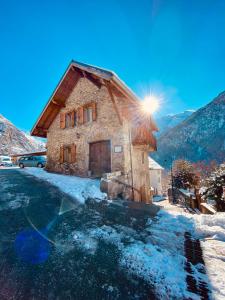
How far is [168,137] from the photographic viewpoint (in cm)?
10312

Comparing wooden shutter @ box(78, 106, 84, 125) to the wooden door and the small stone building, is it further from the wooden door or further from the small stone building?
the wooden door

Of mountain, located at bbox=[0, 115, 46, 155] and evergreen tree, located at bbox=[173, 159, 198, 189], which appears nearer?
evergreen tree, located at bbox=[173, 159, 198, 189]

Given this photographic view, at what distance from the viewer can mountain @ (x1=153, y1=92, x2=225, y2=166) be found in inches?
2936

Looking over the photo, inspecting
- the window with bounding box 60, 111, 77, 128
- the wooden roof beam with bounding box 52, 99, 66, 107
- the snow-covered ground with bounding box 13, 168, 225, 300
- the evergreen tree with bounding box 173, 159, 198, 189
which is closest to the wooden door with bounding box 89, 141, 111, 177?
the window with bounding box 60, 111, 77, 128

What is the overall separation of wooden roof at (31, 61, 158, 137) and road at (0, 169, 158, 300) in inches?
245

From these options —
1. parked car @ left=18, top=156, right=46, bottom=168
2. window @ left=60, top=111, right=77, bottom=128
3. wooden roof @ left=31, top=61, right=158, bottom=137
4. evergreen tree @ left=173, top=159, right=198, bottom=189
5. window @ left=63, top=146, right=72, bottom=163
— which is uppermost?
wooden roof @ left=31, top=61, right=158, bottom=137

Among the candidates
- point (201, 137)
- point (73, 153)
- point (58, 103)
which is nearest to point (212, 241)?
point (73, 153)

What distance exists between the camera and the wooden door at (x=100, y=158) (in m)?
9.73

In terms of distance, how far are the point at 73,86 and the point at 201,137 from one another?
86753mm

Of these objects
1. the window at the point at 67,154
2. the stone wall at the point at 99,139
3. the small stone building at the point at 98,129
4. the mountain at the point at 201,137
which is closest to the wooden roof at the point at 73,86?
the small stone building at the point at 98,129

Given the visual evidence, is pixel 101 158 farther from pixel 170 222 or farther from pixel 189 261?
pixel 189 261

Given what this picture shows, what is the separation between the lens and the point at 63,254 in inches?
104

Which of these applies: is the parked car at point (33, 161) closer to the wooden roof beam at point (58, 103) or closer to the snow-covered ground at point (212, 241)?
the wooden roof beam at point (58, 103)

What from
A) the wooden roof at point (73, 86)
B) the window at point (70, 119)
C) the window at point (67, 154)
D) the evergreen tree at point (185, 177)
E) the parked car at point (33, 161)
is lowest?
the evergreen tree at point (185, 177)
